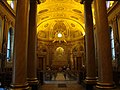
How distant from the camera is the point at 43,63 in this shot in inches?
1131

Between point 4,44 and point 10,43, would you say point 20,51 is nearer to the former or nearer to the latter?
point 4,44

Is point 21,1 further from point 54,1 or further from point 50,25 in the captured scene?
point 50,25

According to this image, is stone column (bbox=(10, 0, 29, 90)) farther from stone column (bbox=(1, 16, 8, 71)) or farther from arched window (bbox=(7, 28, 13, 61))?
arched window (bbox=(7, 28, 13, 61))

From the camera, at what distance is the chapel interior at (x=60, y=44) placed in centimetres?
561

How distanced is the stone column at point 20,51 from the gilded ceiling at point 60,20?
1342cm

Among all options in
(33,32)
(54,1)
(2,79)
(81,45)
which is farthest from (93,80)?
(81,45)

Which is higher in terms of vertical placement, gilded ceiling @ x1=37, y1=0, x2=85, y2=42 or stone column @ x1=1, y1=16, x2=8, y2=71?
gilded ceiling @ x1=37, y1=0, x2=85, y2=42

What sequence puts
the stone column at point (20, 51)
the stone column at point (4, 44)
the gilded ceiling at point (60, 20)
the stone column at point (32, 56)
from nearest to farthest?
the stone column at point (20, 51), the stone column at point (32, 56), the stone column at point (4, 44), the gilded ceiling at point (60, 20)

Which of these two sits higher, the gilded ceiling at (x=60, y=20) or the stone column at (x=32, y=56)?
the gilded ceiling at (x=60, y=20)

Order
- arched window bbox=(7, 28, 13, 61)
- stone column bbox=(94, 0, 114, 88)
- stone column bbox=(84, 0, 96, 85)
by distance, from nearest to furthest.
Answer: stone column bbox=(94, 0, 114, 88)
stone column bbox=(84, 0, 96, 85)
arched window bbox=(7, 28, 13, 61)

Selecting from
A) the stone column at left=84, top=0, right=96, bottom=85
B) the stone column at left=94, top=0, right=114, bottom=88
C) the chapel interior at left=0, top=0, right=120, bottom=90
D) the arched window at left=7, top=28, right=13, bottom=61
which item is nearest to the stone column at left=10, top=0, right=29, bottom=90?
the chapel interior at left=0, top=0, right=120, bottom=90

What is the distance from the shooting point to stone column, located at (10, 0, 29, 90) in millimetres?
5199

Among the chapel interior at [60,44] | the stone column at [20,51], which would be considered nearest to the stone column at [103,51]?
the chapel interior at [60,44]

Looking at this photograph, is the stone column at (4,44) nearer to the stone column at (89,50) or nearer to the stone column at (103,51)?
the stone column at (89,50)
